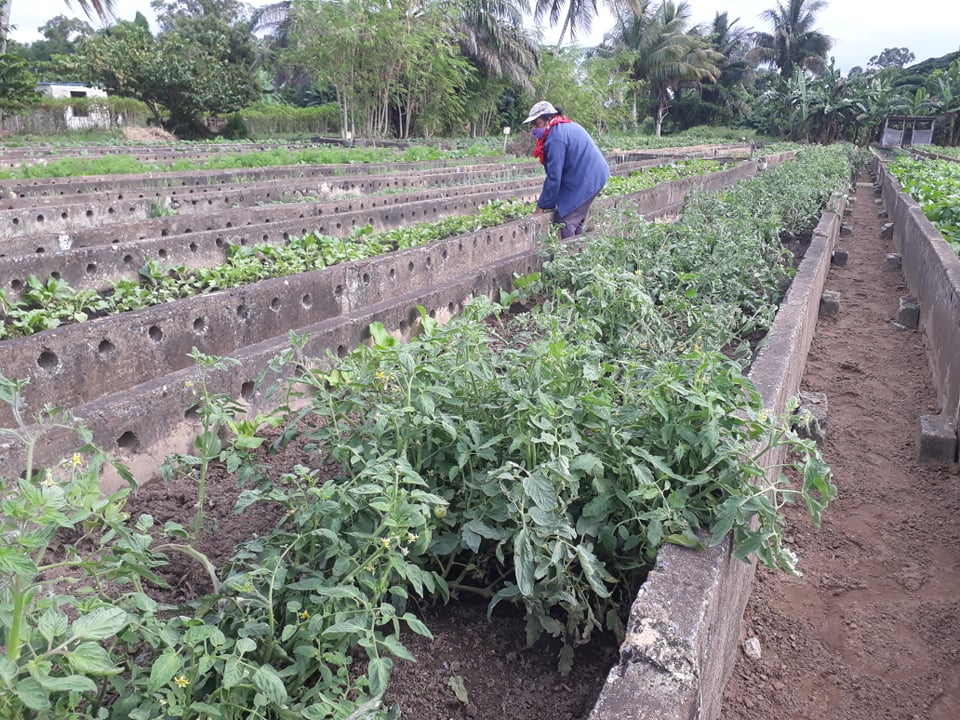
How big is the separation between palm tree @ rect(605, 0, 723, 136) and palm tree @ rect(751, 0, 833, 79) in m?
6.17

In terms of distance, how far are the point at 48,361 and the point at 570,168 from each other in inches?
220

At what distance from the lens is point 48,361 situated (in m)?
3.42

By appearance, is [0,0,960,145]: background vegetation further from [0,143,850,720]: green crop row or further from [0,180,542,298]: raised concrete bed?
[0,143,850,720]: green crop row

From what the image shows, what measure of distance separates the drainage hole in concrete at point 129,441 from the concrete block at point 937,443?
403 centimetres

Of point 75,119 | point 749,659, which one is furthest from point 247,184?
point 75,119

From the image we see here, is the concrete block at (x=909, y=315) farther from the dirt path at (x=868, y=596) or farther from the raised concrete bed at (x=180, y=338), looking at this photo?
the raised concrete bed at (x=180, y=338)

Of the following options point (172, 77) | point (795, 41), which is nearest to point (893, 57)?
point (795, 41)

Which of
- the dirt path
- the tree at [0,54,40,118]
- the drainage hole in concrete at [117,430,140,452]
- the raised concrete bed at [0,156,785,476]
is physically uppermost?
the tree at [0,54,40,118]

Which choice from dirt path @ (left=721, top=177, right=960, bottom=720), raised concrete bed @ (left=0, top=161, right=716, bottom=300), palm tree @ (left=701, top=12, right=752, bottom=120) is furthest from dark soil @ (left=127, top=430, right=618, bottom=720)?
palm tree @ (left=701, top=12, right=752, bottom=120)

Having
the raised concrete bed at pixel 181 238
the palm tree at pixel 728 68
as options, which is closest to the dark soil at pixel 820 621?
the raised concrete bed at pixel 181 238

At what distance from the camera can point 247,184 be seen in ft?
33.8

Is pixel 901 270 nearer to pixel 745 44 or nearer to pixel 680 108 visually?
pixel 680 108

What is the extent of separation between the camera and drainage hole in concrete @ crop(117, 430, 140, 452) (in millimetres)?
2996

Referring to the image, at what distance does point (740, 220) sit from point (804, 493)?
5756mm
